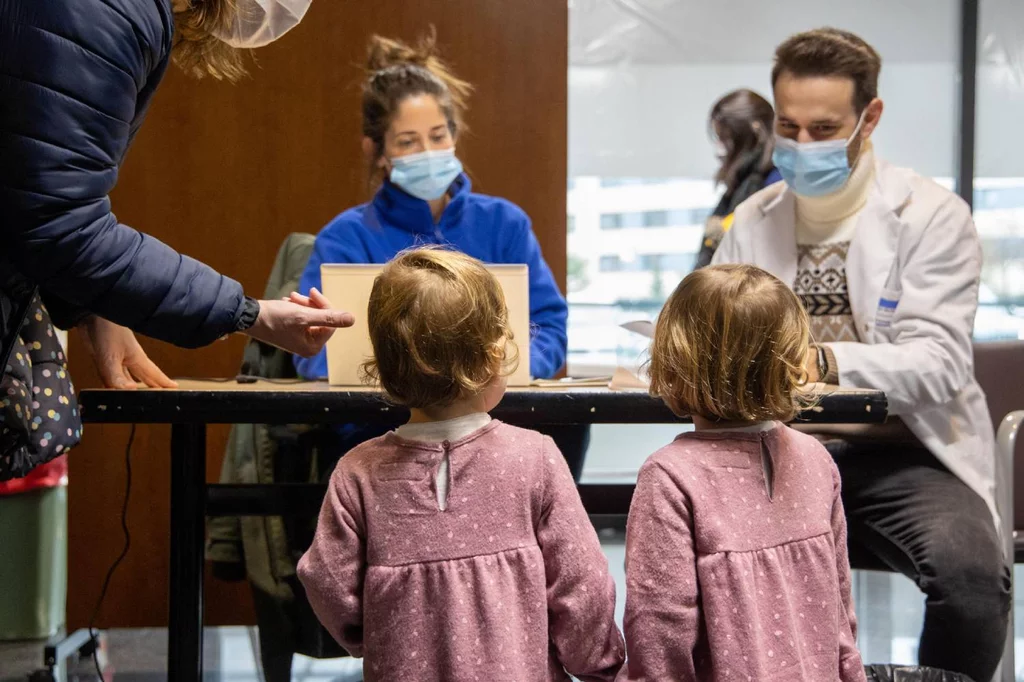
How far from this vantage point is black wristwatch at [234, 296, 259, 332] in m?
1.42

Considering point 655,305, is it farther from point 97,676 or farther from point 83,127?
point 83,127

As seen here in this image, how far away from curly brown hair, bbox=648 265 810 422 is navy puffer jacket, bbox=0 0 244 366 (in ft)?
1.93

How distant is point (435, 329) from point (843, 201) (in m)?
1.31

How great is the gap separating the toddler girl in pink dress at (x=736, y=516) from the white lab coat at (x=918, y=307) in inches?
25.4

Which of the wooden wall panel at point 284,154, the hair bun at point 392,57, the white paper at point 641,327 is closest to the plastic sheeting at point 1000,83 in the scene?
the wooden wall panel at point 284,154

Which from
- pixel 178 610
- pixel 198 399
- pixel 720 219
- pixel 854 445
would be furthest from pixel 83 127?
pixel 720 219

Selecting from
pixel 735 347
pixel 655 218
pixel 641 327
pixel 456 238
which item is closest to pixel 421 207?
pixel 456 238

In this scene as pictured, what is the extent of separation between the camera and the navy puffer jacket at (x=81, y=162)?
116 centimetres

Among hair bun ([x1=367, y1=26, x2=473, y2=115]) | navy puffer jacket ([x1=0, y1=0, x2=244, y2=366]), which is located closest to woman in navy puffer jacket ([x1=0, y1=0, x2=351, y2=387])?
navy puffer jacket ([x1=0, y1=0, x2=244, y2=366])

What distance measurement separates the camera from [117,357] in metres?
1.81

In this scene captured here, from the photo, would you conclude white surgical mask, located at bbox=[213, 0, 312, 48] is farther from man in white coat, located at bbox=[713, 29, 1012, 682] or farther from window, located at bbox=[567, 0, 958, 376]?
window, located at bbox=[567, 0, 958, 376]

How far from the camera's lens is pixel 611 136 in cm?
468

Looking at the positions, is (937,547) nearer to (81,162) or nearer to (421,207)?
(421,207)

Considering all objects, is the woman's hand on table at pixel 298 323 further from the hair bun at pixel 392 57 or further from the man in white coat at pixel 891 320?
the hair bun at pixel 392 57
